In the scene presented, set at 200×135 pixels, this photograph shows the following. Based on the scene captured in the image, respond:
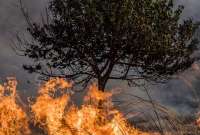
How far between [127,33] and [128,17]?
1102mm

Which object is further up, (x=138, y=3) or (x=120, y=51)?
(x=138, y=3)

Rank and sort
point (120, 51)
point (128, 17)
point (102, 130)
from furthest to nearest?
point (120, 51)
point (128, 17)
point (102, 130)

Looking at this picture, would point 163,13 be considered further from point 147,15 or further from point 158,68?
point 158,68

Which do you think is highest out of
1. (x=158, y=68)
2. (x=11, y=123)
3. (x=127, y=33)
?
(x=127, y=33)

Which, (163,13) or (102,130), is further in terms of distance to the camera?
(163,13)

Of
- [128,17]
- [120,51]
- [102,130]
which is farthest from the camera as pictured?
[120,51]

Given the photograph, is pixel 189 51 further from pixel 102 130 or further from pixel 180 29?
pixel 102 130

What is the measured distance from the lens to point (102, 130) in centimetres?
1243

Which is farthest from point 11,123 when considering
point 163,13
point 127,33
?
point 163,13

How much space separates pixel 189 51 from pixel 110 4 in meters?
5.75

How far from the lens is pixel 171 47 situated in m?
27.1

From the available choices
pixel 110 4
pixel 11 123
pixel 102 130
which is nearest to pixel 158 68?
pixel 110 4

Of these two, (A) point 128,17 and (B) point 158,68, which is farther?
(B) point 158,68

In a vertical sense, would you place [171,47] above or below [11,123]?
above
